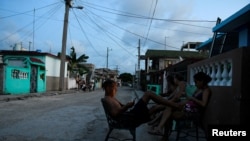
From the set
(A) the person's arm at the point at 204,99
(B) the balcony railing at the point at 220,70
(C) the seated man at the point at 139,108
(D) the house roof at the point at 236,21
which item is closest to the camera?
(C) the seated man at the point at 139,108

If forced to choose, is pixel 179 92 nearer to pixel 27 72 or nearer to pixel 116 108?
pixel 116 108

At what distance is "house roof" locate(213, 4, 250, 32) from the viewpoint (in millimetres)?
9404

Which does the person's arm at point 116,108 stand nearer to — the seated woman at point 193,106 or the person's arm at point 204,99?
the seated woman at point 193,106

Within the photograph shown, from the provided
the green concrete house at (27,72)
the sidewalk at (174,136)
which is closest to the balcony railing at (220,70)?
the sidewalk at (174,136)

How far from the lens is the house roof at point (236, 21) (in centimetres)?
940

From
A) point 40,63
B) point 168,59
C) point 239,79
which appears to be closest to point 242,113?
point 239,79

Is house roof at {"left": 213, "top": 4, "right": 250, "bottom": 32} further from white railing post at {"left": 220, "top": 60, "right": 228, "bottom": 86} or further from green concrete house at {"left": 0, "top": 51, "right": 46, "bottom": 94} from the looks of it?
green concrete house at {"left": 0, "top": 51, "right": 46, "bottom": 94}

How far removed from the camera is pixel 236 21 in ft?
34.5

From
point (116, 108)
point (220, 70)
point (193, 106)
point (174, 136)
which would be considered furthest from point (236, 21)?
point (116, 108)

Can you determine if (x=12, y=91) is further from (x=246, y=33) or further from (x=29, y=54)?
(x=246, y=33)

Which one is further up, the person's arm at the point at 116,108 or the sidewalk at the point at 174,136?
the person's arm at the point at 116,108

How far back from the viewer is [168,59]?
5334 centimetres

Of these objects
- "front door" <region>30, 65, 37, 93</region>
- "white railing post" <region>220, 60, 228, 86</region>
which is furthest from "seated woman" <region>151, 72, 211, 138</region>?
"front door" <region>30, 65, 37, 93</region>

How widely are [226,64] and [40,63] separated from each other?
2829 centimetres
